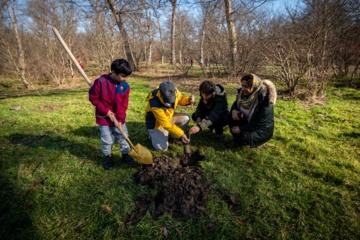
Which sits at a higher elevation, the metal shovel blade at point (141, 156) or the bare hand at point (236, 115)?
the bare hand at point (236, 115)

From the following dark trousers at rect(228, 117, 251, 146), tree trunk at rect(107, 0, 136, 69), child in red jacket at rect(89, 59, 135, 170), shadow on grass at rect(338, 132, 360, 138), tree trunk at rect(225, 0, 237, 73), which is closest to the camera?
child in red jacket at rect(89, 59, 135, 170)

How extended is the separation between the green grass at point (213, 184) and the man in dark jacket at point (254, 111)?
0.38 metres

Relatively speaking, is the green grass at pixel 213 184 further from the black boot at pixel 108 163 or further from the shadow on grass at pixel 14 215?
the black boot at pixel 108 163

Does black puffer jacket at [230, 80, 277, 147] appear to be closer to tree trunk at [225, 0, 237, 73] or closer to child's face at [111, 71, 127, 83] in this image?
child's face at [111, 71, 127, 83]

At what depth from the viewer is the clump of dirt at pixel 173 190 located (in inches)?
87.5

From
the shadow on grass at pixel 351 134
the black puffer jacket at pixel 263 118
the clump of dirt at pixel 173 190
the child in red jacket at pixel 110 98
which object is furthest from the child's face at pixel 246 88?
the shadow on grass at pixel 351 134

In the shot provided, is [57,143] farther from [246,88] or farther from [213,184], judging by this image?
[246,88]

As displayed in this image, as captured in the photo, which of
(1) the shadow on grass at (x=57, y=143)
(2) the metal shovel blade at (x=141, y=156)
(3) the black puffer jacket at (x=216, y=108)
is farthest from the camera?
(1) the shadow on grass at (x=57, y=143)

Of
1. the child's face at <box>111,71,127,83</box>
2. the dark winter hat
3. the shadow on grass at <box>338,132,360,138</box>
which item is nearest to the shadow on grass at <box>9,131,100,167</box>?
the child's face at <box>111,71,127,83</box>

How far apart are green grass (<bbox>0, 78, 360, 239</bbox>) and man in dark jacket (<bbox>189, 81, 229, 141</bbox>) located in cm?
47

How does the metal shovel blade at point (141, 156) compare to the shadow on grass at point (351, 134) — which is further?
the shadow on grass at point (351, 134)

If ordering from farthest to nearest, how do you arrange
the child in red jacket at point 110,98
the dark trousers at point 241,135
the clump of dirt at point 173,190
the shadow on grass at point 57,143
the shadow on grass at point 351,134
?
1. the shadow on grass at point 351,134
2. the shadow on grass at point 57,143
3. the dark trousers at point 241,135
4. the child in red jacket at point 110,98
5. the clump of dirt at point 173,190

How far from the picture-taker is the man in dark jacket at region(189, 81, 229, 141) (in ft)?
10.5

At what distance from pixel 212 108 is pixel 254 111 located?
2.61 feet
